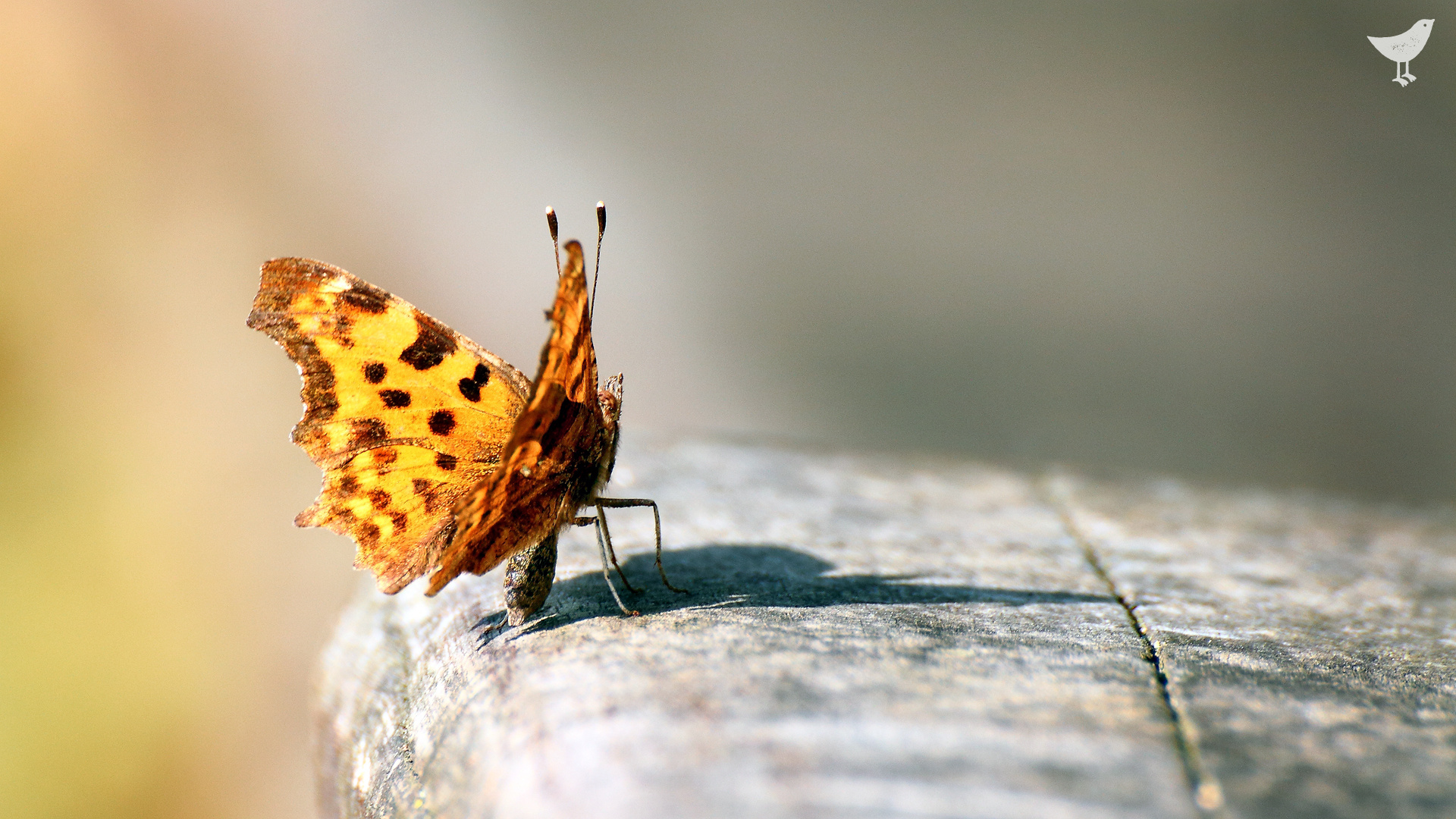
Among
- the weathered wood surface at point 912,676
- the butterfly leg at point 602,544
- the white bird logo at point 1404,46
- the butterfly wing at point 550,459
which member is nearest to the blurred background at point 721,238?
the white bird logo at point 1404,46

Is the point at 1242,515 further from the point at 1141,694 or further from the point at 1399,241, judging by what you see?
the point at 1399,241

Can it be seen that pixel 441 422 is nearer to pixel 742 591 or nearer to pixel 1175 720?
pixel 742 591

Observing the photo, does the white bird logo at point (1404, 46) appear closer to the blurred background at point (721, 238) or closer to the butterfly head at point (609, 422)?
the blurred background at point (721, 238)

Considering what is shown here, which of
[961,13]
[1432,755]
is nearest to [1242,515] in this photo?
[1432,755]

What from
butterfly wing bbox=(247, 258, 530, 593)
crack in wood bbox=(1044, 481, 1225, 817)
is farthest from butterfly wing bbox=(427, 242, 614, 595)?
crack in wood bbox=(1044, 481, 1225, 817)

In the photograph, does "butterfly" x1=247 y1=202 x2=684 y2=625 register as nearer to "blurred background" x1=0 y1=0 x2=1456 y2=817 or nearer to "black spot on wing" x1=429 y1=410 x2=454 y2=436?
"black spot on wing" x1=429 y1=410 x2=454 y2=436

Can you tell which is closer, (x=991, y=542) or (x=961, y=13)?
(x=991, y=542)
